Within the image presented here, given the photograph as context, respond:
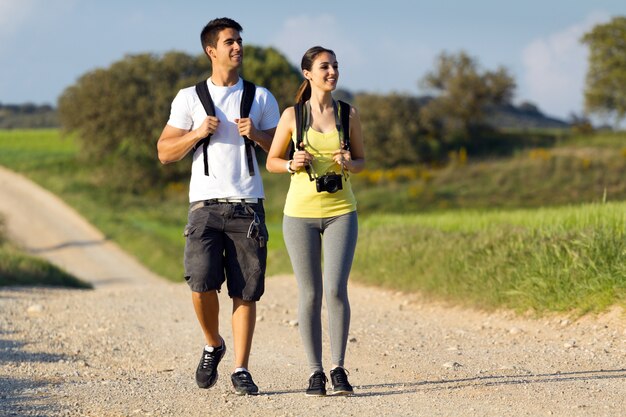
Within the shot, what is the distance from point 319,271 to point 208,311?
82 cm

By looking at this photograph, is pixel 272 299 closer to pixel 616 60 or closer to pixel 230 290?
A: pixel 230 290

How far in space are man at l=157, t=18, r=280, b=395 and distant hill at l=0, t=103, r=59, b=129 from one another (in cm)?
9553

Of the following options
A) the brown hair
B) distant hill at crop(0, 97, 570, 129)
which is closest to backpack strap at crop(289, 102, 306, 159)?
the brown hair

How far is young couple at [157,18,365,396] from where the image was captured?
287 inches

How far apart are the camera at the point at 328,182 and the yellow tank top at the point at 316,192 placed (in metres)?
0.07

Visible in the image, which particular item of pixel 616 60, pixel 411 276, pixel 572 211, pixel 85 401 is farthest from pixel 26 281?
pixel 616 60

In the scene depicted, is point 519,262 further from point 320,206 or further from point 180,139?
point 180,139

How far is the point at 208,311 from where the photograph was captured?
25.2ft

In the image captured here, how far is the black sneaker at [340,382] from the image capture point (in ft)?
24.0

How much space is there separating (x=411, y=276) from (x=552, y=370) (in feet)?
22.7

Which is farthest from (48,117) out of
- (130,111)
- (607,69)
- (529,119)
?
(607,69)

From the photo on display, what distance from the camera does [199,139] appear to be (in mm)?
7305

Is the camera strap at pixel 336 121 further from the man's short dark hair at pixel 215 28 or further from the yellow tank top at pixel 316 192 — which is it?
the man's short dark hair at pixel 215 28

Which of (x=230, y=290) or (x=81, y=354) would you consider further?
(x=81, y=354)
